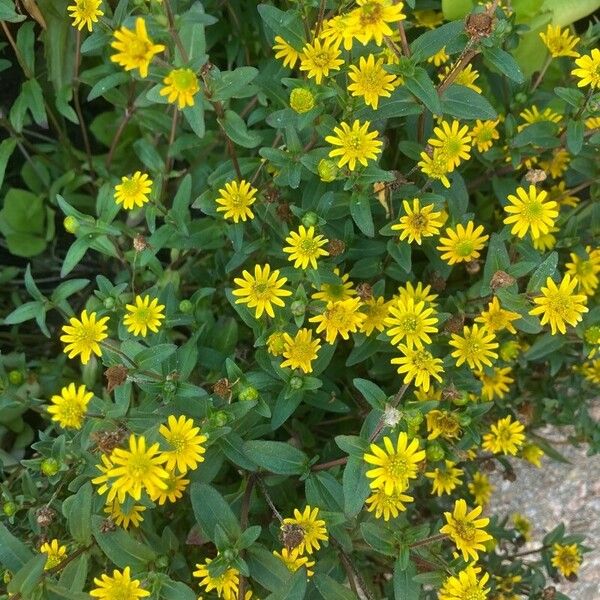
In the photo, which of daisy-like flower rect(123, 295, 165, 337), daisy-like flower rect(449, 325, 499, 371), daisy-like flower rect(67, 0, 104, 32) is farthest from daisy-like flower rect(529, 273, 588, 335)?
daisy-like flower rect(67, 0, 104, 32)

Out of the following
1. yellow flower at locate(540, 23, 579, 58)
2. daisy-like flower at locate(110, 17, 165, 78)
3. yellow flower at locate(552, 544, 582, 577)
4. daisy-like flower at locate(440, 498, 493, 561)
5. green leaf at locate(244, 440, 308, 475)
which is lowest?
yellow flower at locate(552, 544, 582, 577)

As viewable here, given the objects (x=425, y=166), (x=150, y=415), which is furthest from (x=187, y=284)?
(x=425, y=166)

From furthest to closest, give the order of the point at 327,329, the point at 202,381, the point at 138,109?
the point at 138,109 → the point at 202,381 → the point at 327,329

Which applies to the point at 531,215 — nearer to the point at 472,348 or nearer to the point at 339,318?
the point at 472,348

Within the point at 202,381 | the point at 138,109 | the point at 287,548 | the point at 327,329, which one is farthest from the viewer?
the point at 138,109

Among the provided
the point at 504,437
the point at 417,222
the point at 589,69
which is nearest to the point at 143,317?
the point at 417,222

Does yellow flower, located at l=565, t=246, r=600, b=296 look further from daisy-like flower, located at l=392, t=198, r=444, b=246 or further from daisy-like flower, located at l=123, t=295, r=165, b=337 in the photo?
daisy-like flower, located at l=123, t=295, r=165, b=337

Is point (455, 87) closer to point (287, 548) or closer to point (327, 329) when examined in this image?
point (327, 329)
